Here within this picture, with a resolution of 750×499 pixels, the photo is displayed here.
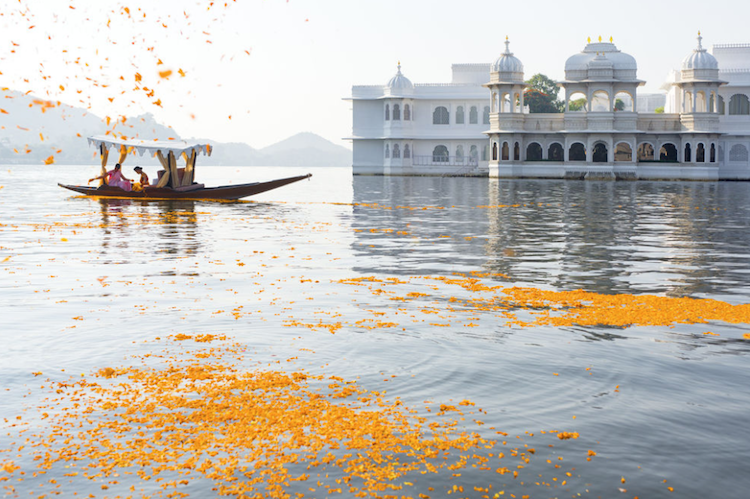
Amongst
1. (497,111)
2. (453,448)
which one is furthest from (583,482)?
(497,111)

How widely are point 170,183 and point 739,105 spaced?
49.7 metres

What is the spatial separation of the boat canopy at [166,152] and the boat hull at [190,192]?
36 cm

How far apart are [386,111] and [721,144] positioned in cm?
2726

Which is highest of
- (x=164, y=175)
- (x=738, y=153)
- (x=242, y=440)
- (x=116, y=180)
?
(x=738, y=153)

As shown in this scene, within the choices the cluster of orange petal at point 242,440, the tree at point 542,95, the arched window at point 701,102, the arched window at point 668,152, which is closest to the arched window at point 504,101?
the arched window at point 668,152

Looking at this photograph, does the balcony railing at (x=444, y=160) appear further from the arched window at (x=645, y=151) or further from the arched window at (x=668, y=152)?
the arched window at (x=668, y=152)

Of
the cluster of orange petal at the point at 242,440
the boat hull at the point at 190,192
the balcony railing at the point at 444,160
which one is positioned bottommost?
the cluster of orange petal at the point at 242,440

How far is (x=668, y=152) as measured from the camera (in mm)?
65062

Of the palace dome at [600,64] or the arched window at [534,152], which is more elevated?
the palace dome at [600,64]

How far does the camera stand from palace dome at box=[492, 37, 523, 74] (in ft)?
215

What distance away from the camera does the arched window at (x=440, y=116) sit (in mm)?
77250

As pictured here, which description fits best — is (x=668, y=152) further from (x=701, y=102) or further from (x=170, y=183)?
(x=170, y=183)

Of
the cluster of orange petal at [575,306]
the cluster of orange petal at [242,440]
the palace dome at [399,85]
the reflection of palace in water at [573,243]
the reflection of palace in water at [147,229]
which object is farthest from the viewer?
the palace dome at [399,85]

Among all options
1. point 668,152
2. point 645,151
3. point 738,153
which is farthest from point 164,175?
point 738,153
